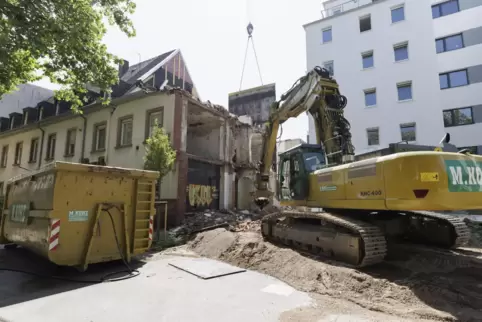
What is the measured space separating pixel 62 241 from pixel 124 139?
504 inches

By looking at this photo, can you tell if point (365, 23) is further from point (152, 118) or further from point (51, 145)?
point (51, 145)

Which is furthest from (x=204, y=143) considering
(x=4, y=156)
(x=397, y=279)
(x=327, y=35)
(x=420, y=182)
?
(x=4, y=156)

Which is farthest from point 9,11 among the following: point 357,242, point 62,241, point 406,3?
point 406,3

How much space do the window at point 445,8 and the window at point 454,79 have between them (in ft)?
15.1

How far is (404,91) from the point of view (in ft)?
73.3

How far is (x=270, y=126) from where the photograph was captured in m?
10.6

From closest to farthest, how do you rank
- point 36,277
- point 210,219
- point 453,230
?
point 36,277 → point 453,230 → point 210,219

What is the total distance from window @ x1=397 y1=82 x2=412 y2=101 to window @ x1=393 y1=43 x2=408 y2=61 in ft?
6.77

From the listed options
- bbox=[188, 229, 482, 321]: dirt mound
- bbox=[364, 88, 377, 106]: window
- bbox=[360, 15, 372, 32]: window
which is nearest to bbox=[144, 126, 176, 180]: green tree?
bbox=[188, 229, 482, 321]: dirt mound

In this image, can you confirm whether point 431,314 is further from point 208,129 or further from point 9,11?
point 208,129

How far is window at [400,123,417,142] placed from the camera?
21594 mm

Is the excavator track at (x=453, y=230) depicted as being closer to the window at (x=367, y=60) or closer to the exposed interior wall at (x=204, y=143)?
the exposed interior wall at (x=204, y=143)

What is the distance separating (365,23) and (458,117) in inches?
415

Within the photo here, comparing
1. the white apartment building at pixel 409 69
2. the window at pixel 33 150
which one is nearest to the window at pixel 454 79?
the white apartment building at pixel 409 69
